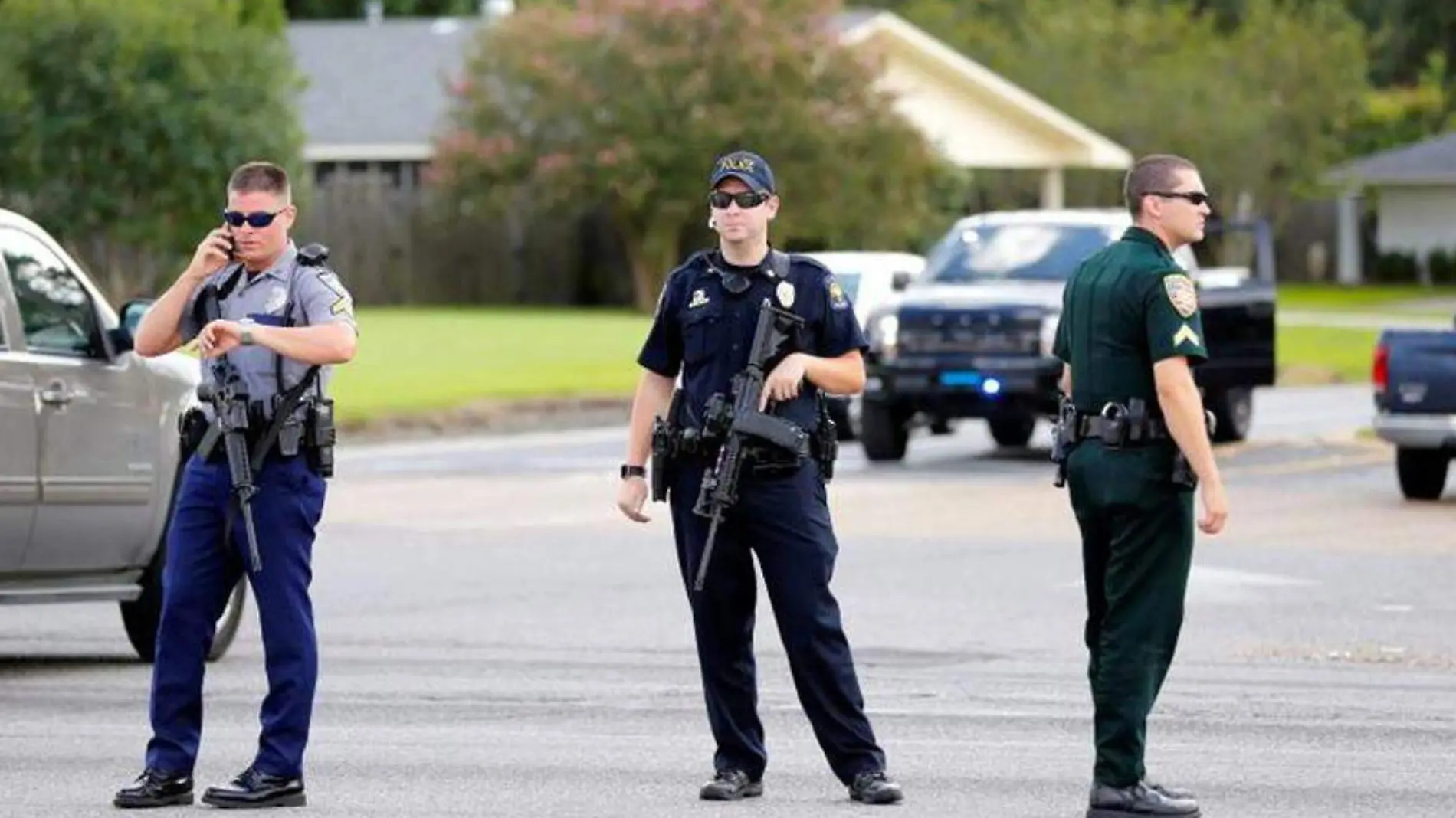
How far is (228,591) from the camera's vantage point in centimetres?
976

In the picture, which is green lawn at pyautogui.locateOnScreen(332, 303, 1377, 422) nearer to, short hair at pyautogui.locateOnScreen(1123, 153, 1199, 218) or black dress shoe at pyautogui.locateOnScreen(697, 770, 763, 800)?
black dress shoe at pyautogui.locateOnScreen(697, 770, 763, 800)

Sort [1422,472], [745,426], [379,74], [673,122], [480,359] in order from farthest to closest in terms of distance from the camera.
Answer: [379,74], [673,122], [480,359], [1422,472], [745,426]

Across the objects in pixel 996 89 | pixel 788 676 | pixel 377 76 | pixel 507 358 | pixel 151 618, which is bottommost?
pixel 507 358

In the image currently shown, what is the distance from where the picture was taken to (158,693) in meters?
9.70

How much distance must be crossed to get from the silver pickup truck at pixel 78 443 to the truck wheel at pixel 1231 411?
15.0m

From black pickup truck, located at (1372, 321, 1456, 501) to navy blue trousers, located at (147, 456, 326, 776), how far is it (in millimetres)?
12866

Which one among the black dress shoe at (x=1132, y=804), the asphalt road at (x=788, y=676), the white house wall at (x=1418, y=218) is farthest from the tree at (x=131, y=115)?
the black dress shoe at (x=1132, y=804)

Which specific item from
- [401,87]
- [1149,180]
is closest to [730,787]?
[1149,180]

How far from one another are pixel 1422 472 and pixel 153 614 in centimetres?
1075

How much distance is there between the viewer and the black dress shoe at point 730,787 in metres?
9.81

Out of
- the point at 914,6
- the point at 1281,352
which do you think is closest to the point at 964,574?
the point at 1281,352

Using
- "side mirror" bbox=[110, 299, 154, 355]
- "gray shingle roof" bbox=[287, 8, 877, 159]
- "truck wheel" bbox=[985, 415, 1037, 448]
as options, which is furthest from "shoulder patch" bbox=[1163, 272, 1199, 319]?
"gray shingle roof" bbox=[287, 8, 877, 159]

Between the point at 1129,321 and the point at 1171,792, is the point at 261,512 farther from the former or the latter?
the point at 1171,792

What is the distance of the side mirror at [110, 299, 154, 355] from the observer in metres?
12.6
